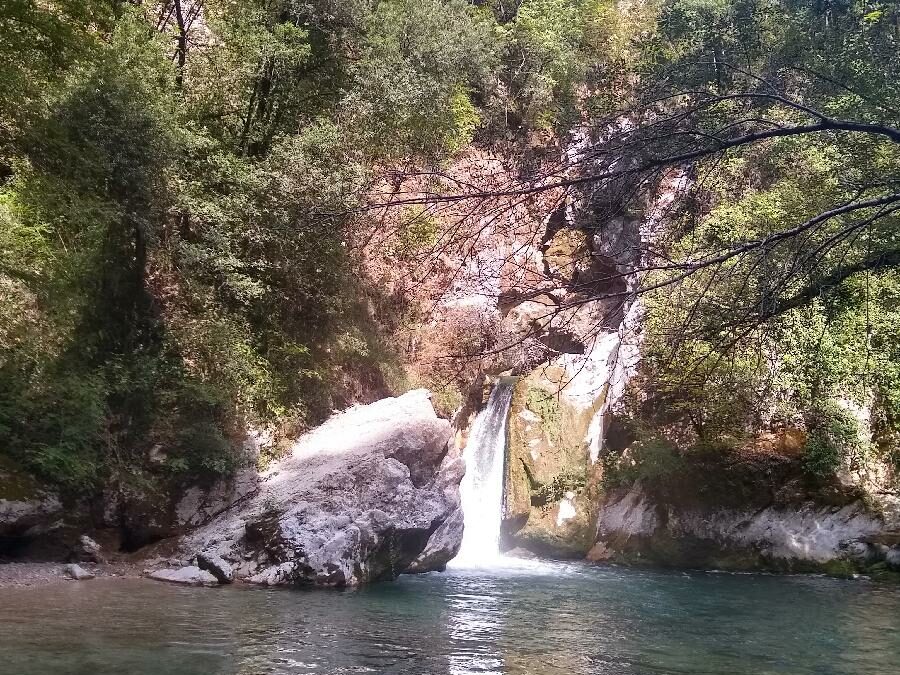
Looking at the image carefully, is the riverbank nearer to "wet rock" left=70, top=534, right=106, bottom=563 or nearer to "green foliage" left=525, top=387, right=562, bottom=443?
"wet rock" left=70, top=534, right=106, bottom=563

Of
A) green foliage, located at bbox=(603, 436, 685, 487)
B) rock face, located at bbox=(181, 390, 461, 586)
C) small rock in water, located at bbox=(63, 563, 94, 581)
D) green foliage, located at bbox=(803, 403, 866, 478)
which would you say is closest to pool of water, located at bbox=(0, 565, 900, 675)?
small rock in water, located at bbox=(63, 563, 94, 581)

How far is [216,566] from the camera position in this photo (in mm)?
10328

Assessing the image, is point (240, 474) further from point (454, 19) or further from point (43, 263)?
point (454, 19)

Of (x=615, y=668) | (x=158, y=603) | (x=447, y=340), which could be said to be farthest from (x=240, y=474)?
(x=447, y=340)

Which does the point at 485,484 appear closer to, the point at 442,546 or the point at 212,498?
the point at 442,546

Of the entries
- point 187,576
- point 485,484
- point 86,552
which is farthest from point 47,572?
point 485,484

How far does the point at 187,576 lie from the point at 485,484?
8944mm

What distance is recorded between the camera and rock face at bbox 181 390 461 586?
34.8 ft

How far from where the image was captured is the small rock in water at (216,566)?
10242 mm

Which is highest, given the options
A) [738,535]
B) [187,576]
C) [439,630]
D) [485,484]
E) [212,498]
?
[485,484]

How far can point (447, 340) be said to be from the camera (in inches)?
848

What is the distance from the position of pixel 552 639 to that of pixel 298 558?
4239 mm

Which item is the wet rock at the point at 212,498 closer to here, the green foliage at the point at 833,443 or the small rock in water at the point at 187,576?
the small rock in water at the point at 187,576

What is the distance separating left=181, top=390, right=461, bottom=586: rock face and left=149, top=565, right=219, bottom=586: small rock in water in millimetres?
412
